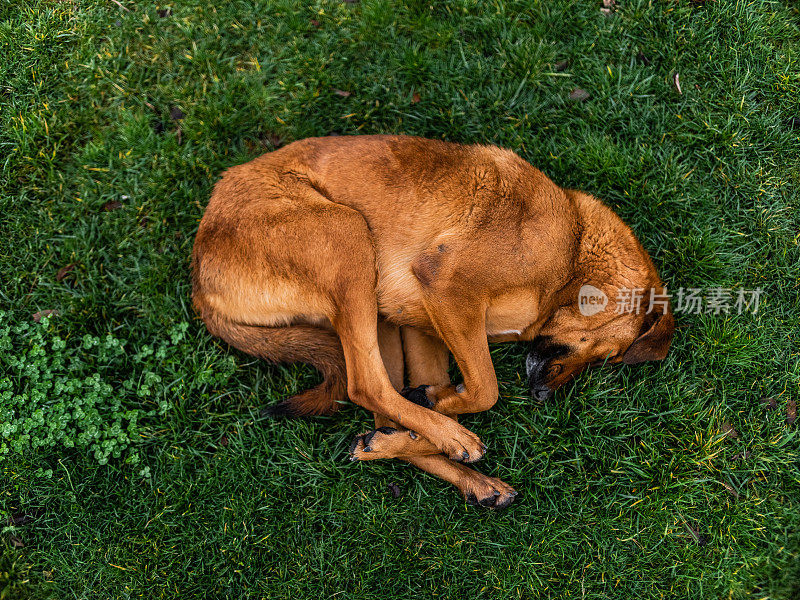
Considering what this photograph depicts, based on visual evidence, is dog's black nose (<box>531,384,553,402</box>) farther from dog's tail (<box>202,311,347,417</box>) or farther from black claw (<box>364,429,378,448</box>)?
dog's tail (<box>202,311,347,417</box>)

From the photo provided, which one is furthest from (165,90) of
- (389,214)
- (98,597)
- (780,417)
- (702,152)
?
(780,417)

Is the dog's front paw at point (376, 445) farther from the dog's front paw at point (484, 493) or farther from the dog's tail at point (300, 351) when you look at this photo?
the dog's front paw at point (484, 493)

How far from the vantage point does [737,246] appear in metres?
4.30

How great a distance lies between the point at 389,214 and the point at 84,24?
3264 millimetres

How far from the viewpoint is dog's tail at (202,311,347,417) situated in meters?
3.63

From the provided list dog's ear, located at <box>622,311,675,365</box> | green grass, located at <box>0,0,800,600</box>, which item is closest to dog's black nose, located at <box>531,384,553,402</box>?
green grass, located at <box>0,0,800,600</box>

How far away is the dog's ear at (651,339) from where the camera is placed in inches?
143

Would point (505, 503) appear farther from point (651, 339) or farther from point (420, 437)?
point (651, 339)

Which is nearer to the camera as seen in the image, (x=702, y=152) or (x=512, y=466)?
(x=512, y=466)

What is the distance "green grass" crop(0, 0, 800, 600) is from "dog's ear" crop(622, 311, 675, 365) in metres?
0.37

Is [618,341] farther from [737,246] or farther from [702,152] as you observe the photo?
[702,152]

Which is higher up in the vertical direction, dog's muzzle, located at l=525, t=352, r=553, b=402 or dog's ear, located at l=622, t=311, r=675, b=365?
dog's ear, located at l=622, t=311, r=675, b=365

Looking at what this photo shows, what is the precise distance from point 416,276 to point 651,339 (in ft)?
5.26

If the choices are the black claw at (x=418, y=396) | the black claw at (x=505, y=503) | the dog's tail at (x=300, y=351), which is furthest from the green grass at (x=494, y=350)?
the black claw at (x=418, y=396)
